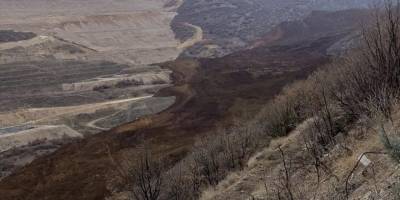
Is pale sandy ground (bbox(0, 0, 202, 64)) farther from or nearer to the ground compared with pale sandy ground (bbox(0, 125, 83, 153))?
nearer to the ground

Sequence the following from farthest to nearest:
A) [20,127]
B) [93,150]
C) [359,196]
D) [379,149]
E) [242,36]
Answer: [242,36] < [20,127] < [93,150] < [379,149] < [359,196]

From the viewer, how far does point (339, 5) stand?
433 ft

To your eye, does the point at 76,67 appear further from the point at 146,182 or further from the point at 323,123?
the point at 323,123

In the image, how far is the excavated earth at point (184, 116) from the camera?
4150 centimetres

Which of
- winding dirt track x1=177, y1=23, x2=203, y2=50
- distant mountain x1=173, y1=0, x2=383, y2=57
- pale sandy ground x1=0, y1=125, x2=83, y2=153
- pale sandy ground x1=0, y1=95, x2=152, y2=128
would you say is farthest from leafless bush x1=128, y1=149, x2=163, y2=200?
winding dirt track x1=177, y1=23, x2=203, y2=50

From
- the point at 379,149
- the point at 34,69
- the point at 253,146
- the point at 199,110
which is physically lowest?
the point at 34,69

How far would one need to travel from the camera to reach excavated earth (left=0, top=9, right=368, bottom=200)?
41500mm

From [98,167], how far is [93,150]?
6090 millimetres

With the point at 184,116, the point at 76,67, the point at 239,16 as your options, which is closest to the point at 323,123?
the point at 184,116

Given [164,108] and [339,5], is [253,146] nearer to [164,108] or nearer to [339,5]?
[164,108]

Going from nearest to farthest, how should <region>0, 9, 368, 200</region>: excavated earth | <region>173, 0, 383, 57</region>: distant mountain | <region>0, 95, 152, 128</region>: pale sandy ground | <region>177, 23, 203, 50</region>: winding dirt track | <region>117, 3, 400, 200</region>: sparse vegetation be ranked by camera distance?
<region>117, 3, 400, 200</region>: sparse vegetation → <region>0, 9, 368, 200</region>: excavated earth → <region>0, 95, 152, 128</region>: pale sandy ground → <region>177, 23, 203, 50</region>: winding dirt track → <region>173, 0, 383, 57</region>: distant mountain

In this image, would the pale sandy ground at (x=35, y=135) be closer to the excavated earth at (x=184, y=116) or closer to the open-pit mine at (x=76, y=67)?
the open-pit mine at (x=76, y=67)

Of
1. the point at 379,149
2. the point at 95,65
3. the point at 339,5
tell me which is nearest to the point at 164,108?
the point at 95,65

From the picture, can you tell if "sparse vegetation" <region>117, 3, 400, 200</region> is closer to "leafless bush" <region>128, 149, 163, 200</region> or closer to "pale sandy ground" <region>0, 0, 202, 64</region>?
"leafless bush" <region>128, 149, 163, 200</region>
